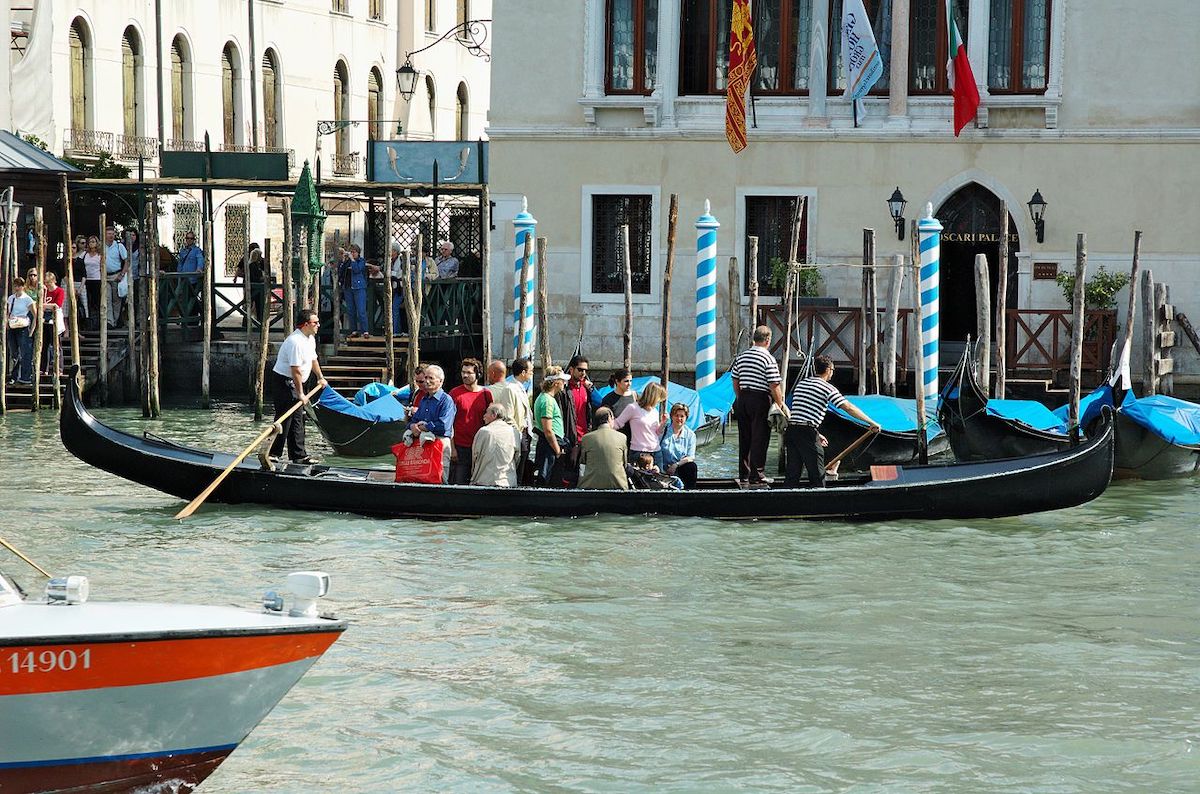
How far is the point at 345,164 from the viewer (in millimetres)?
30078

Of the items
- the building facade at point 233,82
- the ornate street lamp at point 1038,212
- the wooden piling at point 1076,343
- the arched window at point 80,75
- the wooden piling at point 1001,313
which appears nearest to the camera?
the wooden piling at point 1076,343

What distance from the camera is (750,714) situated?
6.72 meters

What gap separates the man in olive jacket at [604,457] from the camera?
10562 mm

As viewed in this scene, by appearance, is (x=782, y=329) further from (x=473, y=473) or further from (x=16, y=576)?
(x=16, y=576)

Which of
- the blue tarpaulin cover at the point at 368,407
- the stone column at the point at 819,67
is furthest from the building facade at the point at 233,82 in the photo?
the blue tarpaulin cover at the point at 368,407

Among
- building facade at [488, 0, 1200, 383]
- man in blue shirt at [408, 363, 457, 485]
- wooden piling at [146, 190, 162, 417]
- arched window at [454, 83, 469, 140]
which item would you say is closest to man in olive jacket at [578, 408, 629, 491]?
man in blue shirt at [408, 363, 457, 485]

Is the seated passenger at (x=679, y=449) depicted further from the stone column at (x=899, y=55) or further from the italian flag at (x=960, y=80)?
the stone column at (x=899, y=55)

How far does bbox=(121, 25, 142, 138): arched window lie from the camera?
84.6 ft

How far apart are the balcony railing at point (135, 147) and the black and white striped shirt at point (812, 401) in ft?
53.6

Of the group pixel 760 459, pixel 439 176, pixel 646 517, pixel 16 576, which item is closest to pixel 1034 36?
pixel 439 176

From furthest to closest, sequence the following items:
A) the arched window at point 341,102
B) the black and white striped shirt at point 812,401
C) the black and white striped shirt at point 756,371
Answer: the arched window at point 341,102 < the black and white striped shirt at point 756,371 < the black and white striped shirt at point 812,401

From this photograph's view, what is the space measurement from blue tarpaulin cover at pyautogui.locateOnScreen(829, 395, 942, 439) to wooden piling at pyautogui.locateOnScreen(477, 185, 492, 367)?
3.29m

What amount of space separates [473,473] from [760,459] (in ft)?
6.69

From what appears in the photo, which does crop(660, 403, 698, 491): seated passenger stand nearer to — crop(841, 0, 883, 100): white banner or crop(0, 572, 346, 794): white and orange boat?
crop(0, 572, 346, 794): white and orange boat
